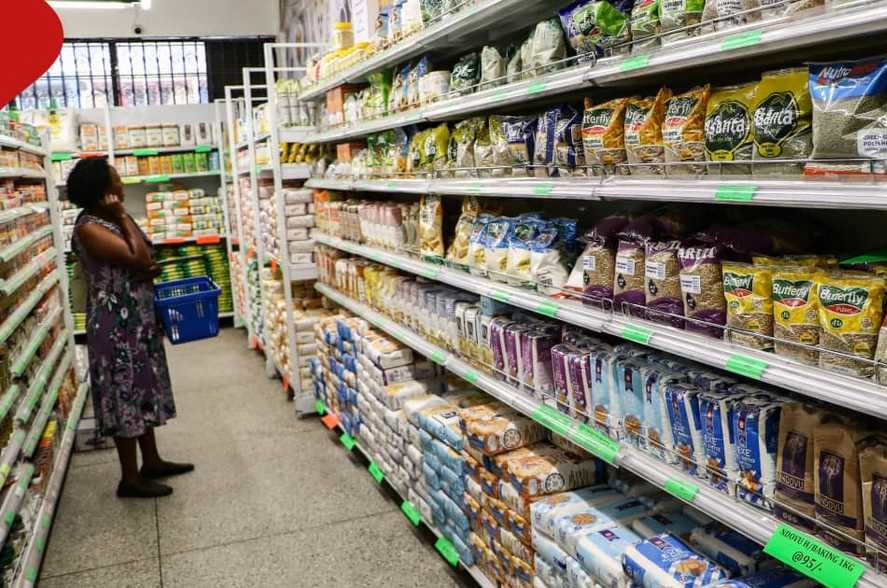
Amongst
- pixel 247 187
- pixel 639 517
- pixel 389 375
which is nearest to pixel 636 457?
pixel 639 517

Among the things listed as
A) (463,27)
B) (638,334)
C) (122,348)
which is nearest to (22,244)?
(122,348)

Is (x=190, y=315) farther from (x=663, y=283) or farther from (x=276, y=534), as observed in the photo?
(x=663, y=283)

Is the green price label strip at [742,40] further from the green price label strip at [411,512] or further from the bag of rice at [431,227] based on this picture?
the green price label strip at [411,512]

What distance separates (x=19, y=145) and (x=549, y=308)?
3.77 meters

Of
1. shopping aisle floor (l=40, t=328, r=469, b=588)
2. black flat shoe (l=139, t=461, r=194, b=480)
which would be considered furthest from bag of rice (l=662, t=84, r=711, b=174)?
black flat shoe (l=139, t=461, r=194, b=480)

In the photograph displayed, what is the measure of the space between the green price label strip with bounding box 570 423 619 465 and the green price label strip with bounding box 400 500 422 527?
148cm

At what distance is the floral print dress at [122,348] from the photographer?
4148mm

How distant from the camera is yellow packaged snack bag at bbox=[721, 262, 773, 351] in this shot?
1.75 meters

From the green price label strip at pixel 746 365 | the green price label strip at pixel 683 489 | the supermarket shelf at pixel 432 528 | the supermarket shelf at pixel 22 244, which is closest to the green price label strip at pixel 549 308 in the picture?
the green price label strip at pixel 683 489

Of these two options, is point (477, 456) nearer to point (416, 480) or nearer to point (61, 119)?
point (416, 480)

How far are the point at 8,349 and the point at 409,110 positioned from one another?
7.64 ft

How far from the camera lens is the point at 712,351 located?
182cm

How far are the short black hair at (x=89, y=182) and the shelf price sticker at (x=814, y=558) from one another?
3.61m

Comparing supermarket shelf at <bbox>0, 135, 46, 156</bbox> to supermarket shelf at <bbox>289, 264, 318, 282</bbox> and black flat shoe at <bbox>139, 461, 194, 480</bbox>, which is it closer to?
supermarket shelf at <bbox>289, 264, 318, 282</bbox>
